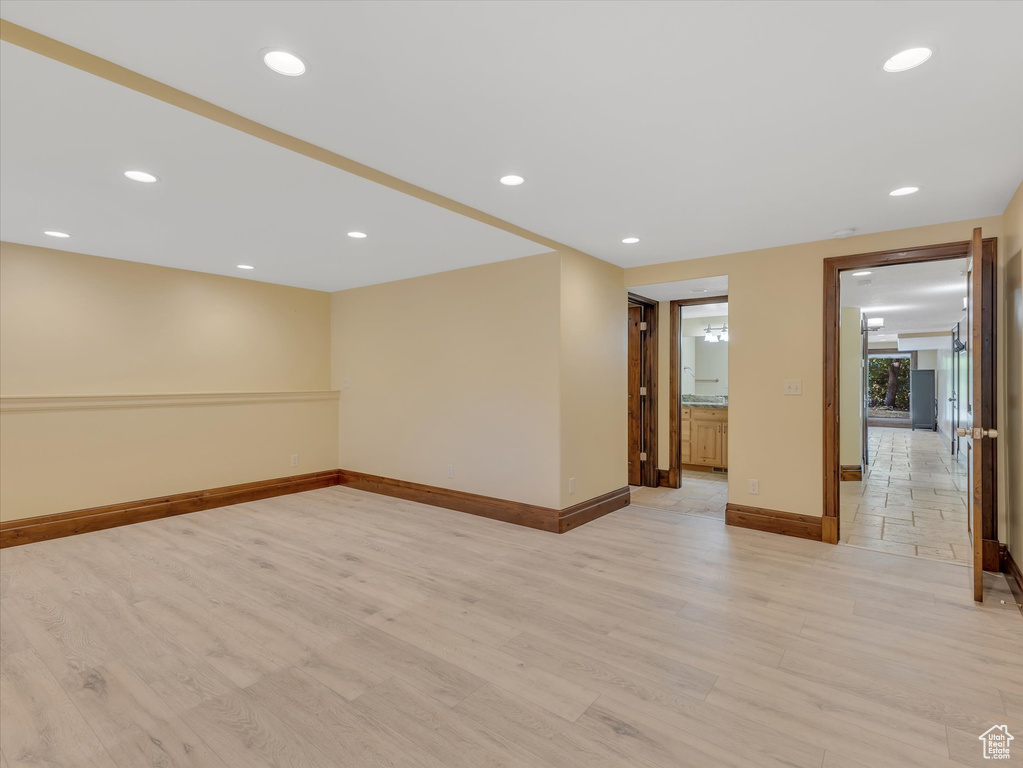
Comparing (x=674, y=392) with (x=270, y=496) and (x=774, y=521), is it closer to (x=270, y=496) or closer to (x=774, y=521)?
(x=774, y=521)

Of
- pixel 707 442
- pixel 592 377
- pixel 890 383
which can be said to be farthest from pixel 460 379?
pixel 890 383

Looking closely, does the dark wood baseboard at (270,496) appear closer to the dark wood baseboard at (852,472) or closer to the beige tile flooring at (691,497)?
the beige tile flooring at (691,497)

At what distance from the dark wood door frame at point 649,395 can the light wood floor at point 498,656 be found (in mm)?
2111

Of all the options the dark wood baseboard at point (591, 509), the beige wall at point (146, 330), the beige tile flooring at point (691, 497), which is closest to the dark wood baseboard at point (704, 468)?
the beige tile flooring at point (691, 497)

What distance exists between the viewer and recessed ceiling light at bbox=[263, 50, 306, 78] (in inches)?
66.7

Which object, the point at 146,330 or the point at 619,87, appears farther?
the point at 146,330

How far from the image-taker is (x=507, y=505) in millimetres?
4461

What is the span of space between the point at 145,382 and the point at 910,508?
728cm

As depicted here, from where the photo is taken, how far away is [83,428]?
4.21m

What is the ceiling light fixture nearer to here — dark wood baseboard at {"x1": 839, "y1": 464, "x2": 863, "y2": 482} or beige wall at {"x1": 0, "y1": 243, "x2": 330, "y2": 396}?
dark wood baseboard at {"x1": 839, "y1": 464, "x2": 863, "y2": 482}

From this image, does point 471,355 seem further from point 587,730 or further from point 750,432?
point 587,730

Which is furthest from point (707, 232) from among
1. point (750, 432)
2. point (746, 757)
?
point (746, 757)

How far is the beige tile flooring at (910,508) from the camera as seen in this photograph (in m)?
3.83

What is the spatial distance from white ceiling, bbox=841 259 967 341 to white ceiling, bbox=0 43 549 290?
363cm
